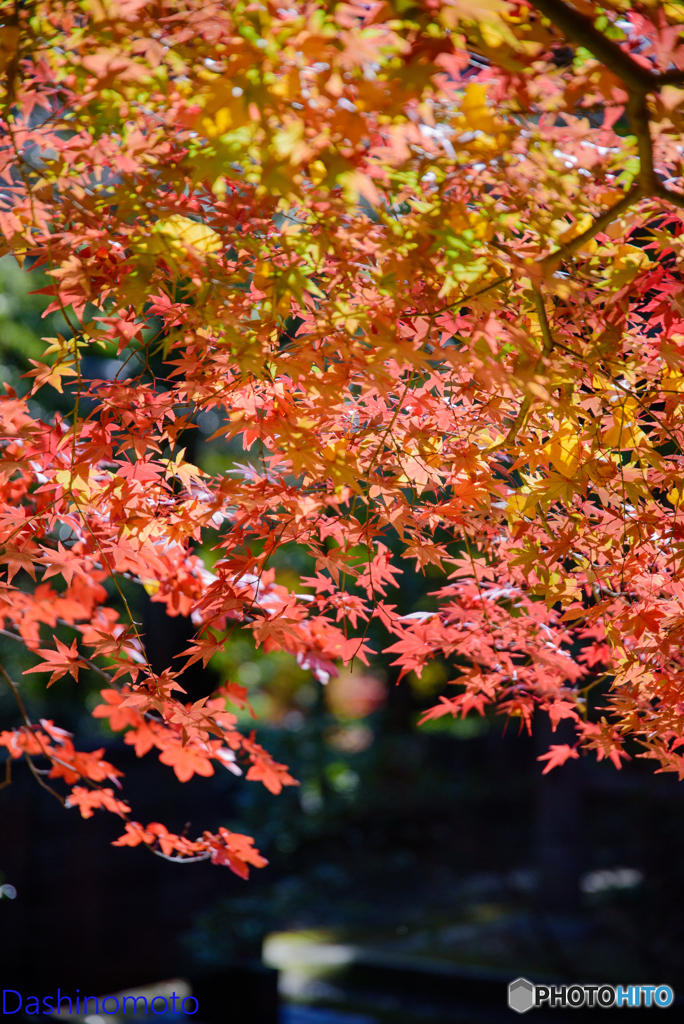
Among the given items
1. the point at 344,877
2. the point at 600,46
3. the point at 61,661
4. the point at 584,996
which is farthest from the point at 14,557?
the point at 344,877

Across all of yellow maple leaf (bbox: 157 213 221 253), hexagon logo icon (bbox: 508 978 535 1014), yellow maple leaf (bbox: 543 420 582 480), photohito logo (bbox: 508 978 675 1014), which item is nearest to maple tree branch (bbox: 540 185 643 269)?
yellow maple leaf (bbox: 543 420 582 480)

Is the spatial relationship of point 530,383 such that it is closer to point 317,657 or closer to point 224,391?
point 224,391

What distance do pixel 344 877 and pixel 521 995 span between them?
1.91 meters

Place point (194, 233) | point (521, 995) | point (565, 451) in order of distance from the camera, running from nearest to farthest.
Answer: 1. point (194, 233)
2. point (565, 451)
3. point (521, 995)

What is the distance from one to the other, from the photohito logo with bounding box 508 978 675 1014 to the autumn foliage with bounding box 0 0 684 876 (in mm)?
3365

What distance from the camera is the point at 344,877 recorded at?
621cm

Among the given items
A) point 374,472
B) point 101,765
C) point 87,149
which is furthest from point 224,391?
point 101,765

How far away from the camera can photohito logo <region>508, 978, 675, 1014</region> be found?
4.20 m

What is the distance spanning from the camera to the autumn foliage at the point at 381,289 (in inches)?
40.5

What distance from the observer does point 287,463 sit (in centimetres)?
148

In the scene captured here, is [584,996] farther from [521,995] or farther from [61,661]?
[61,661]

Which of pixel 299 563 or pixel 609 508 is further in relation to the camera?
pixel 299 563

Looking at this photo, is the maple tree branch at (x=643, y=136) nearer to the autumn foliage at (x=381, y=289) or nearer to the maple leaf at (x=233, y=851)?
the autumn foliage at (x=381, y=289)

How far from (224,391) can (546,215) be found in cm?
59
